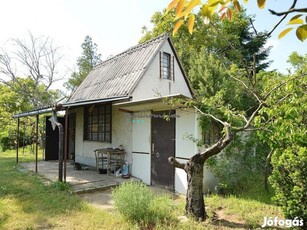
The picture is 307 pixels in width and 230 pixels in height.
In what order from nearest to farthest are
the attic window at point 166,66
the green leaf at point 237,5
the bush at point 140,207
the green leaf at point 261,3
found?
the green leaf at point 261,3 < the green leaf at point 237,5 < the bush at point 140,207 < the attic window at point 166,66

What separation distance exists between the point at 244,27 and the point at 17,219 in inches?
869

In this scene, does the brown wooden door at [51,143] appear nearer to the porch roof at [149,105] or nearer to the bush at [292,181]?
the porch roof at [149,105]

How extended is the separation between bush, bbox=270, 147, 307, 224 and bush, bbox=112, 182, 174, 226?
79.8 inches

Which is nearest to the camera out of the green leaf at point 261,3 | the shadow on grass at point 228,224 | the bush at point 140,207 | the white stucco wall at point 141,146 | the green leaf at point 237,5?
the green leaf at point 261,3

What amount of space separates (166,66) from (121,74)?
2.20 m

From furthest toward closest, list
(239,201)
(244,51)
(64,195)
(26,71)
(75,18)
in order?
(26,71)
(244,51)
(75,18)
(64,195)
(239,201)

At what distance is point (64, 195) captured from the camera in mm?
6742

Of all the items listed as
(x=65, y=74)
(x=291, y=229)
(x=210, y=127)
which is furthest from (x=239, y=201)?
(x=65, y=74)

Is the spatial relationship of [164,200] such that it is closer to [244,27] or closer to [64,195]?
[64,195]

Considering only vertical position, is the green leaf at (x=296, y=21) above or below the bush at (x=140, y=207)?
above

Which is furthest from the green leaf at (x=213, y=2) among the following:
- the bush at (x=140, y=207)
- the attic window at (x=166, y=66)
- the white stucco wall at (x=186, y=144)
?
the attic window at (x=166, y=66)

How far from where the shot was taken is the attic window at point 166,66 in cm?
1148

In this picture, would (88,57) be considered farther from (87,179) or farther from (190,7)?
(190,7)

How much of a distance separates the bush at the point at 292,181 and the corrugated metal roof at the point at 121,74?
5490 millimetres
